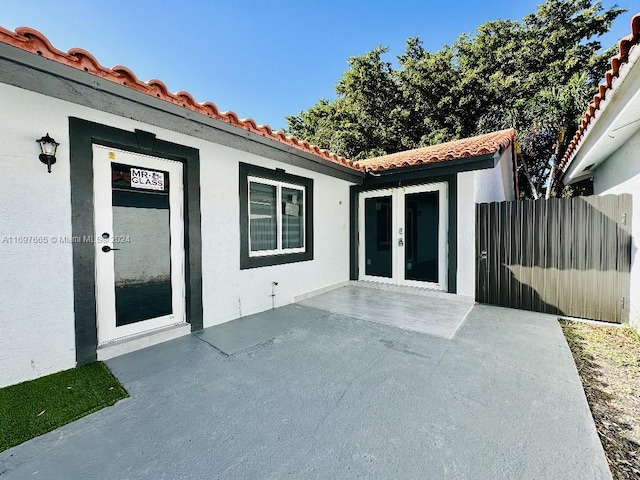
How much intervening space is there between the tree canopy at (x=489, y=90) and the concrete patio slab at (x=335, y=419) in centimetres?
1409

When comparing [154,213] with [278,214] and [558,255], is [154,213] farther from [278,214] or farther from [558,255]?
[558,255]

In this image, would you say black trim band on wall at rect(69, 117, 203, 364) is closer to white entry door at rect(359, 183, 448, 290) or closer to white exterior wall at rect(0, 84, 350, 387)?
white exterior wall at rect(0, 84, 350, 387)

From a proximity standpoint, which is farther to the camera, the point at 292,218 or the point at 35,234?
the point at 292,218

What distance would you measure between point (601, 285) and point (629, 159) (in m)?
2.34

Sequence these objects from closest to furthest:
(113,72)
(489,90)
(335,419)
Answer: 1. (335,419)
2. (113,72)
3. (489,90)

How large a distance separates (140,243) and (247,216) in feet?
6.09

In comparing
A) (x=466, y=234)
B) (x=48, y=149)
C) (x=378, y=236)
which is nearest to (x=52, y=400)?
(x=48, y=149)

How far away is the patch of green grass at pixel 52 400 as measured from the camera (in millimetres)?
2368

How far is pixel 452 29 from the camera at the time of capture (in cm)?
1922

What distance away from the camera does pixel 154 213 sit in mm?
4328

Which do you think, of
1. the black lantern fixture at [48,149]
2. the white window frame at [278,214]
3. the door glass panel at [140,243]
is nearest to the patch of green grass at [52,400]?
the door glass panel at [140,243]

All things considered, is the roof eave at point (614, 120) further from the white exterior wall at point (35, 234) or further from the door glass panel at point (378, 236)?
the white exterior wall at point (35, 234)

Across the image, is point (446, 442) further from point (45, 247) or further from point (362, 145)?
point (362, 145)

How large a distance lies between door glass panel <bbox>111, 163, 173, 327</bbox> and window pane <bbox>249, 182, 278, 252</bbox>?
1.64m
